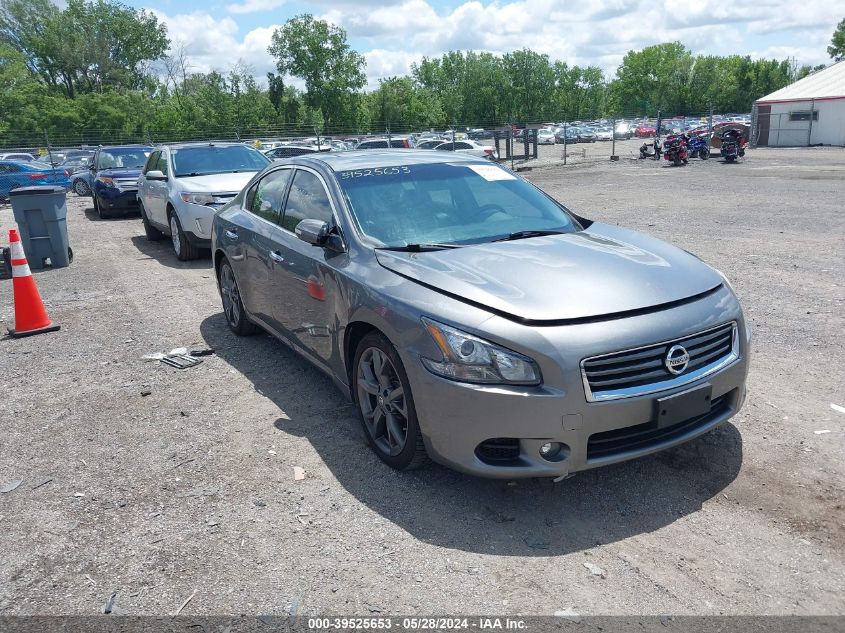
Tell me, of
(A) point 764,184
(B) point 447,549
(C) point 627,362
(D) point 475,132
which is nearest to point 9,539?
(B) point 447,549

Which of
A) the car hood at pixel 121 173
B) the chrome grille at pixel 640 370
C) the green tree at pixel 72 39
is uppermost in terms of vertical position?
the green tree at pixel 72 39

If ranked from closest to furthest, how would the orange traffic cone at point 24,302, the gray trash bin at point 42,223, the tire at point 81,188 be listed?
the orange traffic cone at point 24,302 < the gray trash bin at point 42,223 < the tire at point 81,188

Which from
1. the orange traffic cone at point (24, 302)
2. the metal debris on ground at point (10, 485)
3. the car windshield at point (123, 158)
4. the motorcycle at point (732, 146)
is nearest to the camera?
the metal debris on ground at point (10, 485)

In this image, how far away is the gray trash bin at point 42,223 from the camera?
34.4ft

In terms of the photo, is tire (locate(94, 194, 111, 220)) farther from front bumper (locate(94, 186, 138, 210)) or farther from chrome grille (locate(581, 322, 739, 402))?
chrome grille (locate(581, 322, 739, 402))

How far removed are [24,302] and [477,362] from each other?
225 inches

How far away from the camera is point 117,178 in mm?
16609

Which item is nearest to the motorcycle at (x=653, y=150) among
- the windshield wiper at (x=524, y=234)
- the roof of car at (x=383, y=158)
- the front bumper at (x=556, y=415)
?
the roof of car at (x=383, y=158)

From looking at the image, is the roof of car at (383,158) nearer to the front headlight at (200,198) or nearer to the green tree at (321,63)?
the front headlight at (200,198)

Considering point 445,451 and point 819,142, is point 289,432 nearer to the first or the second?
point 445,451

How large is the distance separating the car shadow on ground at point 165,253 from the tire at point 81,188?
40.9 ft

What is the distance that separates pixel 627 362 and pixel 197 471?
2498 millimetres

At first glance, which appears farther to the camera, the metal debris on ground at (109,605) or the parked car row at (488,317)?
the parked car row at (488,317)

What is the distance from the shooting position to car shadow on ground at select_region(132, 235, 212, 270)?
1072 centimetres
